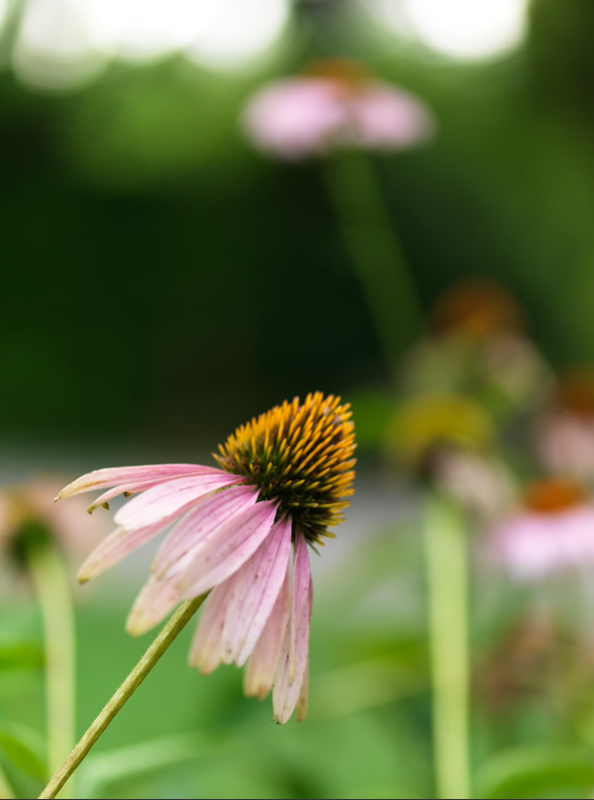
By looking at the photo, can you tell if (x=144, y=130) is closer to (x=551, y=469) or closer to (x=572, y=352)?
(x=572, y=352)

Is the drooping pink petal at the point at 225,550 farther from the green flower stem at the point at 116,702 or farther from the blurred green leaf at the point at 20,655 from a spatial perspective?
the blurred green leaf at the point at 20,655

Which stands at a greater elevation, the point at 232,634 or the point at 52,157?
the point at 52,157

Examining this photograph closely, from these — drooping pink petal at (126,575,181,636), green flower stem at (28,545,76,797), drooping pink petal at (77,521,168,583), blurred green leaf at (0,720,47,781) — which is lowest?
blurred green leaf at (0,720,47,781)

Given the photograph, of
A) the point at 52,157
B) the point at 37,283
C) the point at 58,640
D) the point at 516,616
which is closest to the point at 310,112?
the point at 516,616

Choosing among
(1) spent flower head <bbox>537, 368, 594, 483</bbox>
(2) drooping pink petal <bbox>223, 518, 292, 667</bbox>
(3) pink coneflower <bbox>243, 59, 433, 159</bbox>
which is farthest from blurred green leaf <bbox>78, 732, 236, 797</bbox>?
Result: (3) pink coneflower <bbox>243, 59, 433, 159</bbox>

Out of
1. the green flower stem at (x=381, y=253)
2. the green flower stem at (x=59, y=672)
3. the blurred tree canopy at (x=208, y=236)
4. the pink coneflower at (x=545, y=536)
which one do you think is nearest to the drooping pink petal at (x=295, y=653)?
the green flower stem at (x=59, y=672)

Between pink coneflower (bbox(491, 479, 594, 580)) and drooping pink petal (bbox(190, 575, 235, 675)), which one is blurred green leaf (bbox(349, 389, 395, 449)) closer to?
pink coneflower (bbox(491, 479, 594, 580))
